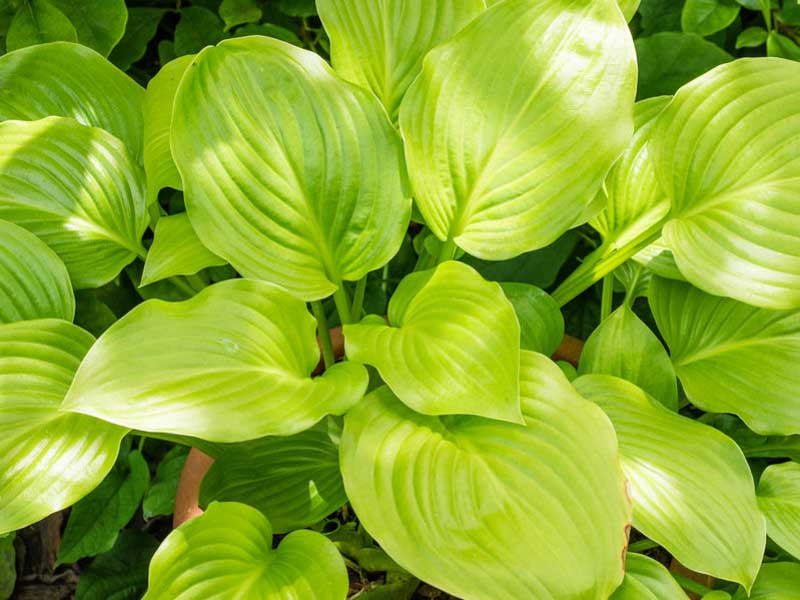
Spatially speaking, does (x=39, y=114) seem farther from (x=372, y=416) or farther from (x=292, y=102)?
(x=372, y=416)

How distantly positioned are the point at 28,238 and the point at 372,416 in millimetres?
398

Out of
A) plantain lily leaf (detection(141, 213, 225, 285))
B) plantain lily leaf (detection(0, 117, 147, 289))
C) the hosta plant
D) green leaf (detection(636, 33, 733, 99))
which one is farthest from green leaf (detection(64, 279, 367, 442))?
green leaf (detection(636, 33, 733, 99))

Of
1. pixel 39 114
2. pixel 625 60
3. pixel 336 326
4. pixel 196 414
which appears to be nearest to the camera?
pixel 196 414

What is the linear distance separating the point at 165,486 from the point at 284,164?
58cm

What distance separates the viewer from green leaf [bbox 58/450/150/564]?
40.9 inches

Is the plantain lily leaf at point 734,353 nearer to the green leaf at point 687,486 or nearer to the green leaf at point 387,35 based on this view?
the green leaf at point 687,486

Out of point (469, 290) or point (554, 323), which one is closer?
point (469, 290)

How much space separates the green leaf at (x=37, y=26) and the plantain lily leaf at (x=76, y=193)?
0.27 meters

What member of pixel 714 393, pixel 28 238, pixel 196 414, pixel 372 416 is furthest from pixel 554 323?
pixel 28 238

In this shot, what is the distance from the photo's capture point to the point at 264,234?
2.49 feet

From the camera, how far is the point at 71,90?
0.90 m

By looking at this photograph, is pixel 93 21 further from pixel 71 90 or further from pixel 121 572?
pixel 121 572

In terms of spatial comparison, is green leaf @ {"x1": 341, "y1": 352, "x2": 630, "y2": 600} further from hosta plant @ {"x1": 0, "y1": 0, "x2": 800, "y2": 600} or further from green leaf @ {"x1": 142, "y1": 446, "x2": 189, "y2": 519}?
green leaf @ {"x1": 142, "y1": 446, "x2": 189, "y2": 519}

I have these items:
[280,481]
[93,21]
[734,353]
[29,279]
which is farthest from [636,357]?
[93,21]
